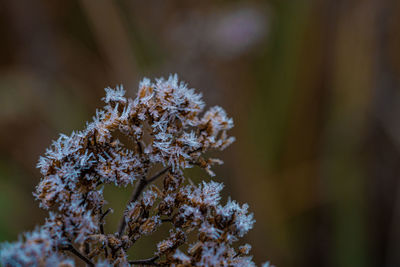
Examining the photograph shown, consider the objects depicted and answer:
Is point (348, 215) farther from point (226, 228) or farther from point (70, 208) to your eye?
point (70, 208)

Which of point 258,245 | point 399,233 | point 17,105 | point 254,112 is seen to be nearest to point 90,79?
point 17,105

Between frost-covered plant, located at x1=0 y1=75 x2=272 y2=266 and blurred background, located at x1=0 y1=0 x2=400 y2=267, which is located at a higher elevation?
blurred background, located at x1=0 y1=0 x2=400 y2=267

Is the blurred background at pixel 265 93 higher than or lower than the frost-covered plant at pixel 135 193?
higher

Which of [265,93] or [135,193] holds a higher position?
[265,93]

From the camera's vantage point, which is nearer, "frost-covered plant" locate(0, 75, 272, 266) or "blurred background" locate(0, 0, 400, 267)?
"frost-covered plant" locate(0, 75, 272, 266)

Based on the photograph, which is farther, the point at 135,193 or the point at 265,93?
the point at 265,93
